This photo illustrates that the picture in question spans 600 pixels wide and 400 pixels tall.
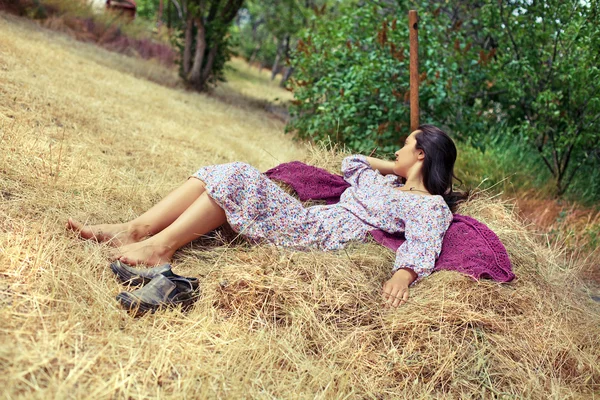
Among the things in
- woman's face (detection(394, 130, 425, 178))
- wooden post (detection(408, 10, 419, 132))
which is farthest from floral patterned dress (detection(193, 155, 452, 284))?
wooden post (detection(408, 10, 419, 132))

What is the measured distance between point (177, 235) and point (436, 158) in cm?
143

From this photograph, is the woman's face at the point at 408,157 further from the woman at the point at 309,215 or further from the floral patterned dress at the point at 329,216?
the floral patterned dress at the point at 329,216

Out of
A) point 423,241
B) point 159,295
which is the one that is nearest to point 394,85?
point 423,241

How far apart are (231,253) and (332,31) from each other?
4731 millimetres

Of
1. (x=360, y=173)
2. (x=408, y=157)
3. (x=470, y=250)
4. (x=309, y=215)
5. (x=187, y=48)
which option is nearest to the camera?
(x=470, y=250)

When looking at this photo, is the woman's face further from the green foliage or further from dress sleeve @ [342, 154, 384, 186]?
the green foliage

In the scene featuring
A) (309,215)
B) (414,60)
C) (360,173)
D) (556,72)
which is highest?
(556,72)

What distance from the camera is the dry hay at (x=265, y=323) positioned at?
5.55 feet

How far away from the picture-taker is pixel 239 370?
183cm

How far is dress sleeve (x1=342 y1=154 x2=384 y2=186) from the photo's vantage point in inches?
120

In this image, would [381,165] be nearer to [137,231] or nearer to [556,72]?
[137,231]

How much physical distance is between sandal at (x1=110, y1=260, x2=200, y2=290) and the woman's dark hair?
1393 mm

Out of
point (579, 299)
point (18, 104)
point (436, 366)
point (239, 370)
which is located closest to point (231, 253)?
point (239, 370)

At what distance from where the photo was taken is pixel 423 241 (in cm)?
251
